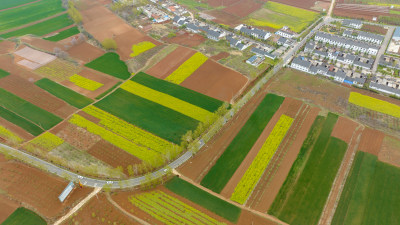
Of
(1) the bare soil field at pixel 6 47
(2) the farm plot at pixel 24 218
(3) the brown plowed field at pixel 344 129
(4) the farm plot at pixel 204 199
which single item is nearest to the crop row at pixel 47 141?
(2) the farm plot at pixel 24 218

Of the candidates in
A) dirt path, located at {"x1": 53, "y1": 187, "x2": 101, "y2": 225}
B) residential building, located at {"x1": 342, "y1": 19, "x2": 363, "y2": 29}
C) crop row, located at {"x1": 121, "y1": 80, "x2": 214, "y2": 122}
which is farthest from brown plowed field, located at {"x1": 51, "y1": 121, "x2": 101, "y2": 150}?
residential building, located at {"x1": 342, "y1": 19, "x2": 363, "y2": 29}

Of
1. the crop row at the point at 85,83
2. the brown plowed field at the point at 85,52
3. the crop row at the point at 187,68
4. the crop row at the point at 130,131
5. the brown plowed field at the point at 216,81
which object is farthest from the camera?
the brown plowed field at the point at 85,52

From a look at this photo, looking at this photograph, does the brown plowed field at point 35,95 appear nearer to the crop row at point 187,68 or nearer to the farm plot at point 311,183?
the crop row at point 187,68

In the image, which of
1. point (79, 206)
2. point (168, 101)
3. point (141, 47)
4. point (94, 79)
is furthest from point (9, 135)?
point (141, 47)

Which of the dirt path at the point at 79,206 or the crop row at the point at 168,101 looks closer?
the dirt path at the point at 79,206

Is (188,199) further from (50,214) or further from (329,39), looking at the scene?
(329,39)

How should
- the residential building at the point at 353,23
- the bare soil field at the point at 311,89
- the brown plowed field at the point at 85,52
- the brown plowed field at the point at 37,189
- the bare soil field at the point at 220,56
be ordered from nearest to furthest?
the brown plowed field at the point at 37,189, the bare soil field at the point at 311,89, the bare soil field at the point at 220,56, the brown plowed field at the point at 85,52, the residential building at the point at 353,23

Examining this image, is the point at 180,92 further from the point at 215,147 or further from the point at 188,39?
the point at 188,39

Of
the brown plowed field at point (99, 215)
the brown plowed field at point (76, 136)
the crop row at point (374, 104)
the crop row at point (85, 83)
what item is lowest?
the brown plowed field at point (99, 215)
